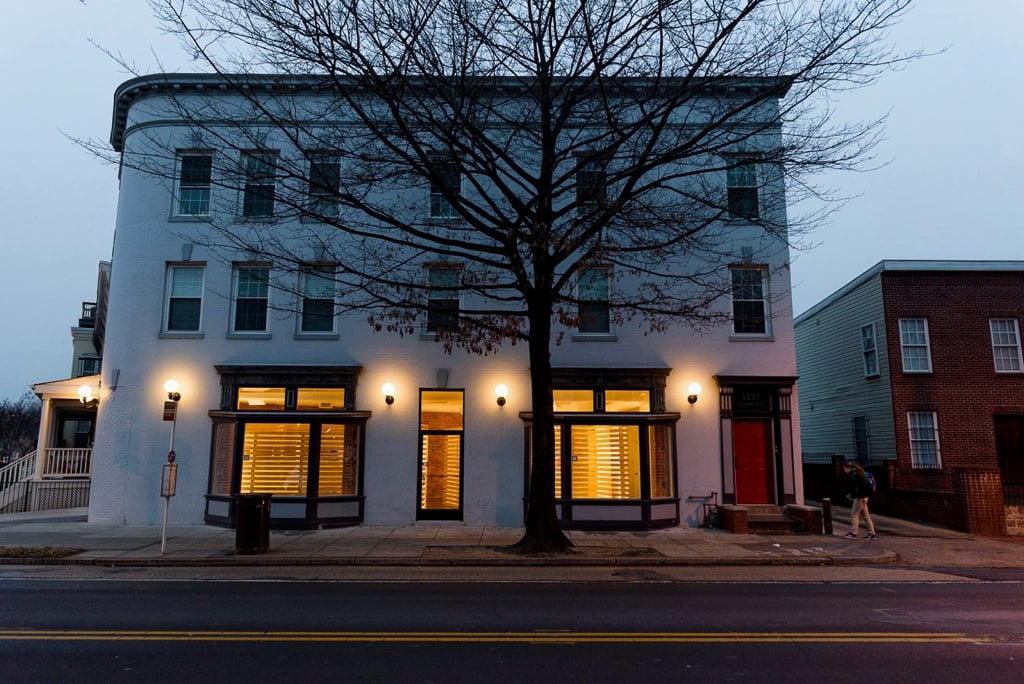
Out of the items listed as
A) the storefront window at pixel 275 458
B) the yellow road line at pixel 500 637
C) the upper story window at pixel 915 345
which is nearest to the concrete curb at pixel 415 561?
the storefront window at pixel 275 458

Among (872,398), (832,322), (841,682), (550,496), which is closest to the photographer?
(841,682)

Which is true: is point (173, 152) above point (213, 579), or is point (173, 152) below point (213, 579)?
above

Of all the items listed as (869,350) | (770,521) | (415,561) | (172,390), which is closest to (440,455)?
(415,561)

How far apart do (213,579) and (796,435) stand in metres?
12.9

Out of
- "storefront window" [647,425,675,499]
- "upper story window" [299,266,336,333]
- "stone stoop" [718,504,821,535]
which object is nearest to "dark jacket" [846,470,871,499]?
"stone stoop" [718,504,821,535]

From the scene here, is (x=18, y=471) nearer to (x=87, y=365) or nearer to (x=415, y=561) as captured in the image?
(x=415, y=561)

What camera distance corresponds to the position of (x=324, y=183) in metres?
16.1

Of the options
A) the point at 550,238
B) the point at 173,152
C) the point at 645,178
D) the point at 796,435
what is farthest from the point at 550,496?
the point at 173,152

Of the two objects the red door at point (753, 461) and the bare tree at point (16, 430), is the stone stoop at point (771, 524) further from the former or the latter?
the bare tree at point (16, 430)

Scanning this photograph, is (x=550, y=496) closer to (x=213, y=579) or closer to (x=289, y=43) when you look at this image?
(x=213, y=579)

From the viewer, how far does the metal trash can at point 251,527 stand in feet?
42.0

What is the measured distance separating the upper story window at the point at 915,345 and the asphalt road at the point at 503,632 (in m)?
11.0

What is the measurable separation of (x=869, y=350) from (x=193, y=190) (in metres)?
19.6

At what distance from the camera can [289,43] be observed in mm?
11328
